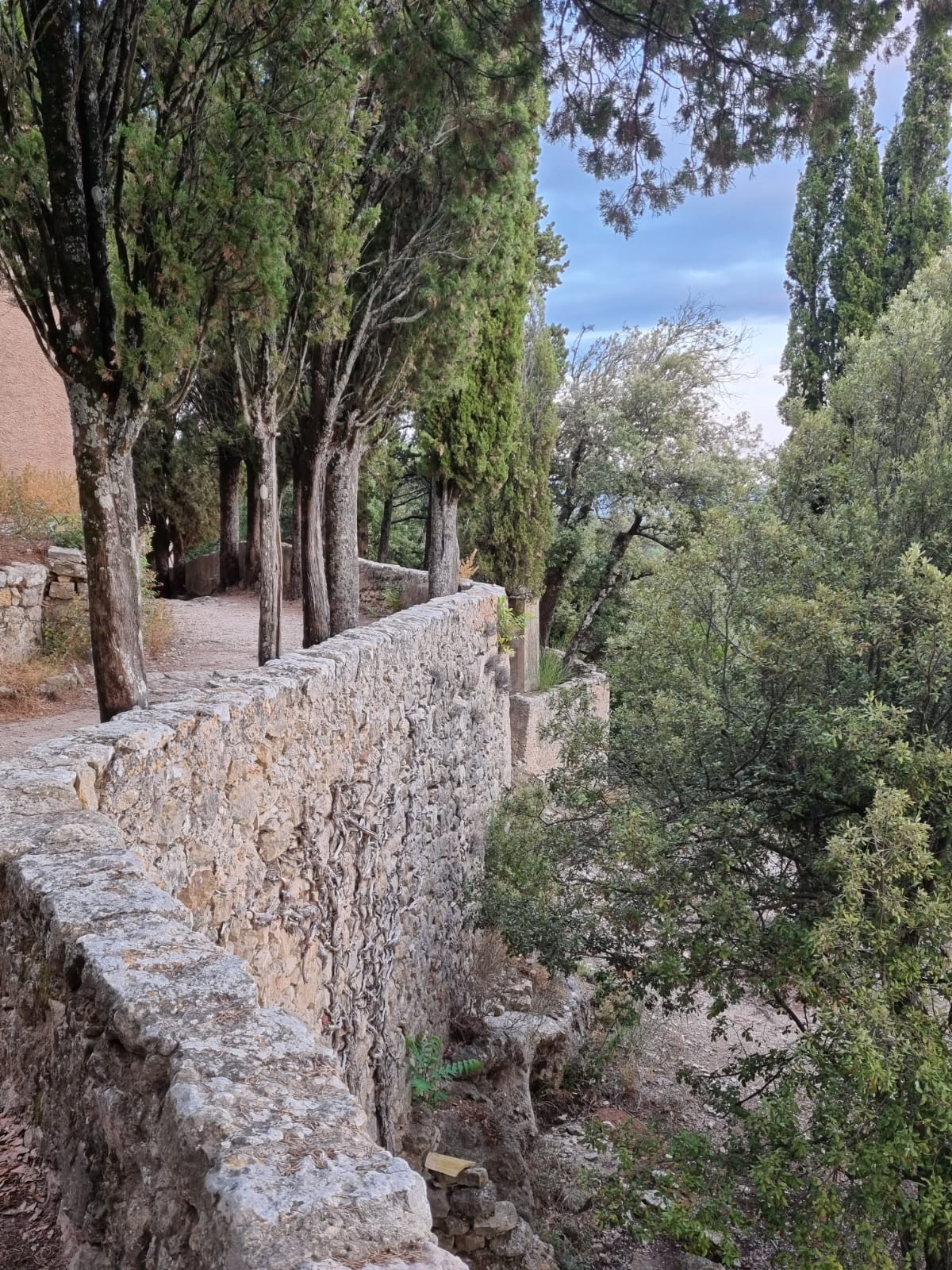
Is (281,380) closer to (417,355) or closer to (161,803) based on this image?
(417,355)

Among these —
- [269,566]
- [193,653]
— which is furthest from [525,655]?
[269,566]

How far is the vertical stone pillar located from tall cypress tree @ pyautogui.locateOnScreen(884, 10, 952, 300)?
31.9ft

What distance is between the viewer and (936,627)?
5.53 metres

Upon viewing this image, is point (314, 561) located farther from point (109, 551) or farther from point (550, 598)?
point (550, 598)

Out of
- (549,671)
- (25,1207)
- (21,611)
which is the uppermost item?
(21,611)

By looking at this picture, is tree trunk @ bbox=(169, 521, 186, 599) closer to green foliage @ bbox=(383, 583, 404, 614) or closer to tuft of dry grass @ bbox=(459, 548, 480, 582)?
green foliage @ bbox=(383, 583, 404, 614)

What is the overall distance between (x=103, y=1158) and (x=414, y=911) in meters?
5.46

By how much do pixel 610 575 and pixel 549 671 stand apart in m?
4.30

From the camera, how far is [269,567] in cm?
852

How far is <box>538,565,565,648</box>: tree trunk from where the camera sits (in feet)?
65.0

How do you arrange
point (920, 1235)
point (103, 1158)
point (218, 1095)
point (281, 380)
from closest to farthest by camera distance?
point (218, 1095) < point (103, 1158) < point (920, 1235) < point (281, 380)

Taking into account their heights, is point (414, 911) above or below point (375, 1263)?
below

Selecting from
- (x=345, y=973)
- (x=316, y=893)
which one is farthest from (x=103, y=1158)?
(x=345, y=973)

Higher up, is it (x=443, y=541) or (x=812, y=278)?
(x=812, y=278)
